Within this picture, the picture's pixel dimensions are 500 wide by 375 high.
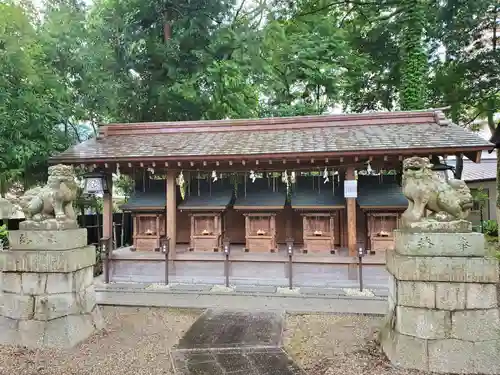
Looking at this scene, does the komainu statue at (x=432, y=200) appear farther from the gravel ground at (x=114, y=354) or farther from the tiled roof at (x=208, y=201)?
the tiled roof at (x=208, y=201)

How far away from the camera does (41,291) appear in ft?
15.5

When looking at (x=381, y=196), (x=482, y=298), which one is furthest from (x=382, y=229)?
(x=482, y=298)

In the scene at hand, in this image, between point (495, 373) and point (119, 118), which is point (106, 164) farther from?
point (495, 373)

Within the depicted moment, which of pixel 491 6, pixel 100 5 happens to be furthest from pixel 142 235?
pixel 491 6

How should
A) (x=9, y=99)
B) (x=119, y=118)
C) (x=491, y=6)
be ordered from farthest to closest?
(x=119, y=118) < (x=491, y=6) < (x=9, y=99)

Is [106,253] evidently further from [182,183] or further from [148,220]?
[182,183]

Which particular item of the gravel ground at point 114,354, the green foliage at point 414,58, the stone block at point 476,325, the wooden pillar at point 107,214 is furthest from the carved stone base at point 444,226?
the green foliage at point 414,58

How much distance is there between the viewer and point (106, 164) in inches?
342

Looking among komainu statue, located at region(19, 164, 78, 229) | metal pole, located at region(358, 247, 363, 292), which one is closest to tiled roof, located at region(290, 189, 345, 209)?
metal pole, located at region(358, 247, 363, 292)

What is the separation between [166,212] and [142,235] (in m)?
1.09

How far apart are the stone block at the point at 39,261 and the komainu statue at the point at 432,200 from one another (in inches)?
185

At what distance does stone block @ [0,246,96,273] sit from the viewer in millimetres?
4719

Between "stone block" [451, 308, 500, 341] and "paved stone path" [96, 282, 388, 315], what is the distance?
2.19 metres

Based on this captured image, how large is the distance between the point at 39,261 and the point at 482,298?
19.1 feet
